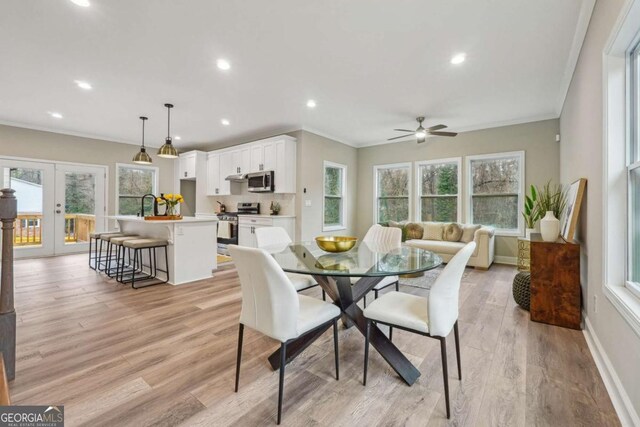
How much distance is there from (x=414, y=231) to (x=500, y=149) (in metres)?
2.14

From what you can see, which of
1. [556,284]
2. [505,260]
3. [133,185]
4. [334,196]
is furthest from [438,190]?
[133,185]

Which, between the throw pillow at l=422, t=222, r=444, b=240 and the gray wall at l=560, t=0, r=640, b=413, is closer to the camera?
the gray wall at l=560, t=0, r=640, b=413

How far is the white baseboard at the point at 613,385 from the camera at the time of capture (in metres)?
1.42

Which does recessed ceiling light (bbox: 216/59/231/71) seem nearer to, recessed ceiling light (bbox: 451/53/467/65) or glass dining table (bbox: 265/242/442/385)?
glass dining table (bbox: 265/242/442/385)

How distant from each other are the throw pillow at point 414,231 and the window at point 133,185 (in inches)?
247

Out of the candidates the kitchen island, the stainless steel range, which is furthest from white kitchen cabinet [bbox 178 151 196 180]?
the kitchen island

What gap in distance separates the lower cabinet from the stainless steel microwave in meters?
0.58

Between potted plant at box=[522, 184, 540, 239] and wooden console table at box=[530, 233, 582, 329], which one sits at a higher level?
potted plant at box=[522, 184, 540, 239]

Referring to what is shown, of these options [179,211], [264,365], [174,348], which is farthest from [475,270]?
[179,211]

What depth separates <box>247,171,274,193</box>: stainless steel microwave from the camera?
19.0 feet

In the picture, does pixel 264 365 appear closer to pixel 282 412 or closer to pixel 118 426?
pixel 282 412

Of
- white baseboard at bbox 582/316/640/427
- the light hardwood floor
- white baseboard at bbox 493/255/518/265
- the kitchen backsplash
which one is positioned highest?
the kitchen backsplash

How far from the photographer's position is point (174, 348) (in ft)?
7.19

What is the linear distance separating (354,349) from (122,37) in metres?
3.44
